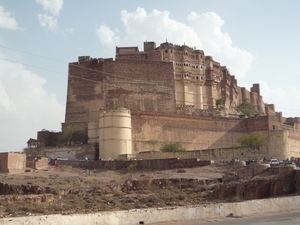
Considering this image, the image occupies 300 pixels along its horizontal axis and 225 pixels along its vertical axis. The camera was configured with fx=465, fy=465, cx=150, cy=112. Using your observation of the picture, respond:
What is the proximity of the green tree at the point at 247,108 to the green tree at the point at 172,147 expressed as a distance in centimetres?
1974

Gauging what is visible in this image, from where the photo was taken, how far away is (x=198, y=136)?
45781 millimetres

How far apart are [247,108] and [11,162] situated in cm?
3969

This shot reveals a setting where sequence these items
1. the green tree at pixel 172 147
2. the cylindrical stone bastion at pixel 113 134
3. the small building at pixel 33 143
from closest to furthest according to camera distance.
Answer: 1. the cylindrical stone bastion at pixel 113 134
2. the green tree at pixel 172 147
3. the small building at pixel 33 143

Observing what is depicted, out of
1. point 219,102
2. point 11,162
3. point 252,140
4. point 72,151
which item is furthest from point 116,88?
point 11,162

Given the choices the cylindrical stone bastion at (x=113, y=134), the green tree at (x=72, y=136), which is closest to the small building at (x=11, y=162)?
the cylindrical stone bastion at (x=113, y=134)

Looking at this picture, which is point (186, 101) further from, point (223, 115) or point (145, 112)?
point (145, 112)

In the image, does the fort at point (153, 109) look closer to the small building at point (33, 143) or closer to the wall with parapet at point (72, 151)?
the wall with parapet at point (72, 151)

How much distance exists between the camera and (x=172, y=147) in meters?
41.2

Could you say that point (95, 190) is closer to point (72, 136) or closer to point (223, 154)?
point (223, 154)

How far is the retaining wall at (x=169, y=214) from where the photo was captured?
10.6 metres

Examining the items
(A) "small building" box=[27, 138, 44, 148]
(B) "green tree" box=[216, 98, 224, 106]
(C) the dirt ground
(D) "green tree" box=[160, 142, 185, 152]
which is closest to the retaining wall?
(C) the dirt ground

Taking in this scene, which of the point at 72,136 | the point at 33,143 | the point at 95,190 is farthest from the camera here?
the point at 33,143

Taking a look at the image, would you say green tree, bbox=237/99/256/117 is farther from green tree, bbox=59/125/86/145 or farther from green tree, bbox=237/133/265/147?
green tree, bbox=59/125/86/145

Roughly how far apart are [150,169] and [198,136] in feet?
43.7
